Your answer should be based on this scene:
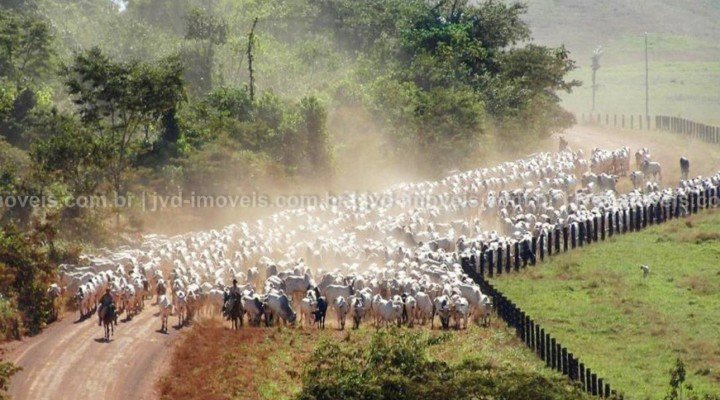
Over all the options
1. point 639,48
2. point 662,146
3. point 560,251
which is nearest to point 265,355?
point 560,251

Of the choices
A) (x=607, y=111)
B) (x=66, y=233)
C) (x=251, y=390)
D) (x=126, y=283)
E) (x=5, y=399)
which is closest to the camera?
(x=5, y=399)

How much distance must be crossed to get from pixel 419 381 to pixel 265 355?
354 inches

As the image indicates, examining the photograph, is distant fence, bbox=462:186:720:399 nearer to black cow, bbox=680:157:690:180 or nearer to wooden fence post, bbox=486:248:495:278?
wooden fence post, bbox=486:248:495:278

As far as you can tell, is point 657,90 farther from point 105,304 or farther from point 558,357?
point 558,357

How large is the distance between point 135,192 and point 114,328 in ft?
63.9

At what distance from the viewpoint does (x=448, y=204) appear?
5094 cm

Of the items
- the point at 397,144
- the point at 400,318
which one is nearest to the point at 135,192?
the point at 397,144

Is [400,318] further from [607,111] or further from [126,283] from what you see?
[607,111]

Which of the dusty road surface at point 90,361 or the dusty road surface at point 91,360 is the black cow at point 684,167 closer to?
the dusty road surface at point 91,360

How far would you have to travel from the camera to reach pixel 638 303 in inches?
1420

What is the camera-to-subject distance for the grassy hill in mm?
114438

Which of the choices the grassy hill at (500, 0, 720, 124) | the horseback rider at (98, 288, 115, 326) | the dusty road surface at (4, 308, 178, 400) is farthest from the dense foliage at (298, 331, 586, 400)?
the grassy hill at (500, 0, 720, 124)

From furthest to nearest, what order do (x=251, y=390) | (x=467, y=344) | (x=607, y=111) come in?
1. (x=607, y=111)
2. (x=467, y=344)
3. (x=251, y=390)

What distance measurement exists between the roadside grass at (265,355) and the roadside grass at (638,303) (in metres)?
1.73
